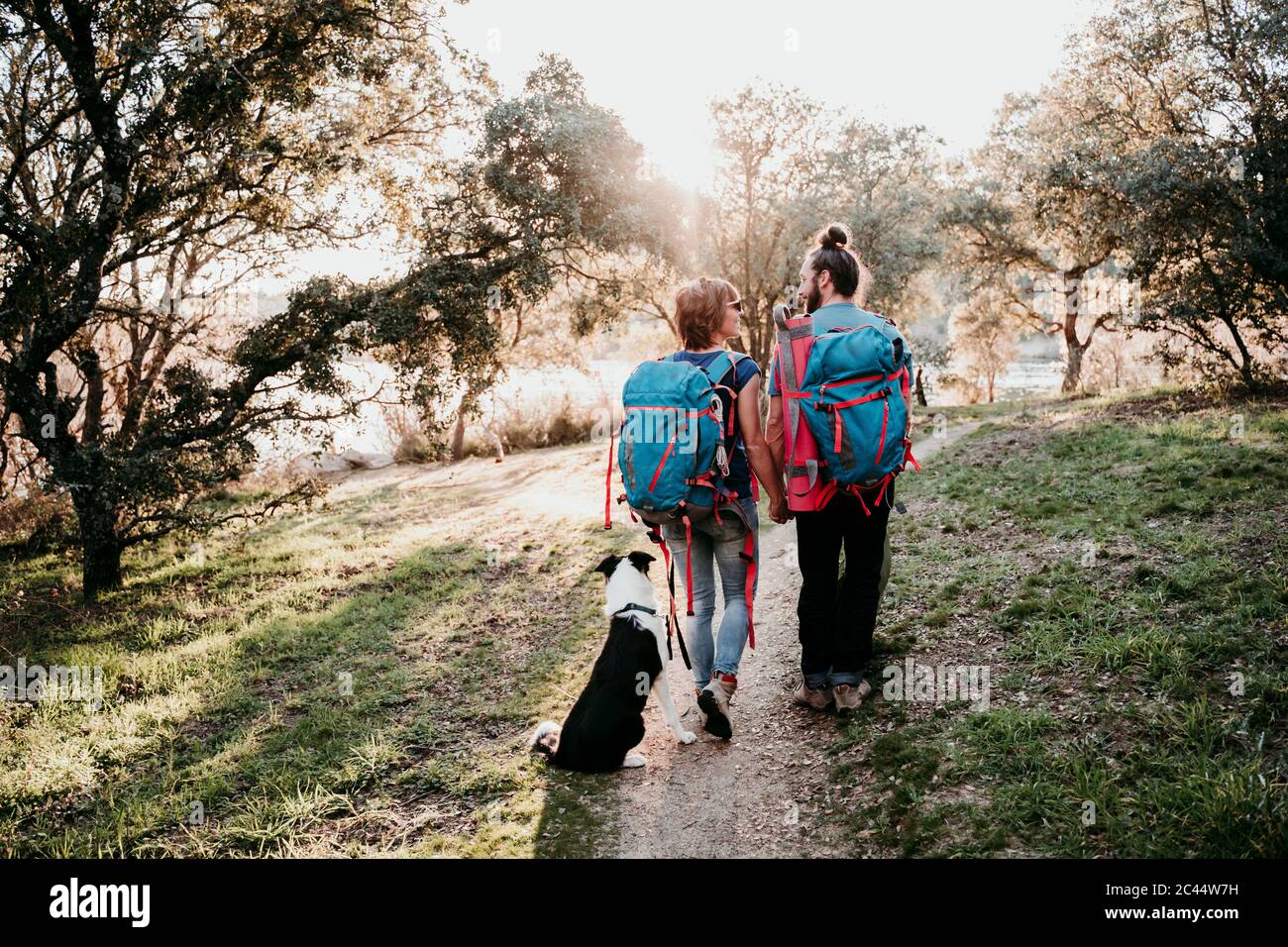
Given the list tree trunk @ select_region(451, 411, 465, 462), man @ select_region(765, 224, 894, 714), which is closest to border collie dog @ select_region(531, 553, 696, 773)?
man @ select_region(765, 224, 894, 714)

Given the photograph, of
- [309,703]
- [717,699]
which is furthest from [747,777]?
[309,703]

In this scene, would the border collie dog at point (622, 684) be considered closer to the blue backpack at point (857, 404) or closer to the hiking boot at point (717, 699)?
the hiking boot at point (717, 699)

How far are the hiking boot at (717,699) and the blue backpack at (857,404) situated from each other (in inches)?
50.8

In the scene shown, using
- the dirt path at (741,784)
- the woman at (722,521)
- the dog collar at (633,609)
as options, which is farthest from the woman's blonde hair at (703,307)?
the dirt path at (741,784)

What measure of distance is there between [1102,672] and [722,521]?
225 centimetres

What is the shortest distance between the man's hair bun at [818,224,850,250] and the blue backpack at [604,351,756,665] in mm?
816

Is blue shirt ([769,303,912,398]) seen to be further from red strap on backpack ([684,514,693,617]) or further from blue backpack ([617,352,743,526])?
red strap on backpack ([684,514,693,617])

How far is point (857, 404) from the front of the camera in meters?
3.54

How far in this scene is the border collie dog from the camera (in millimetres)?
3896

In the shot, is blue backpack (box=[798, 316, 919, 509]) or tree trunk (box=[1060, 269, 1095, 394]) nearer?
blue backpack (box=[798, 316, 919, 509])

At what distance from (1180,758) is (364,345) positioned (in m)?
8.46

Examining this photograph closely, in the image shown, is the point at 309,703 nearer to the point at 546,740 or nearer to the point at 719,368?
the point at 546,740

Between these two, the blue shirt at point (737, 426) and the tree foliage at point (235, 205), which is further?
the tree foliage at point (235, 205)

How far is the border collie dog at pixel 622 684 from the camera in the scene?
390 centimetres
